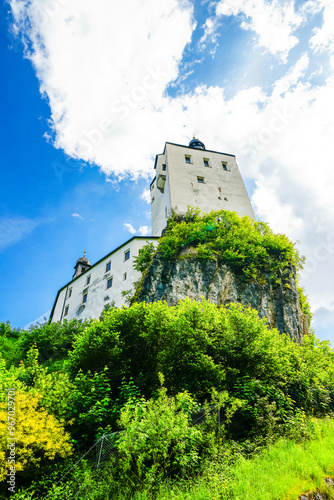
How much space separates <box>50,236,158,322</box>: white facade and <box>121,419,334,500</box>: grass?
23447mm

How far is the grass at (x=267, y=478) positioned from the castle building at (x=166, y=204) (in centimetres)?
2318

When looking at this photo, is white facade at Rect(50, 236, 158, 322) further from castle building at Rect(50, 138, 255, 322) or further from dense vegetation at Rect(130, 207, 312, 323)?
→ dense vegetation at Rect(130, 207, 312, 323)

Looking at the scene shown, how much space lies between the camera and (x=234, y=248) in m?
24.7

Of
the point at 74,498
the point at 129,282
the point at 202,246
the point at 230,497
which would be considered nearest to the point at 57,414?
the point at 74,498

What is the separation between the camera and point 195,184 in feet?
120

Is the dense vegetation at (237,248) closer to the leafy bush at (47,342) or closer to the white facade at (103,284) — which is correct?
the white facade at (103,284)

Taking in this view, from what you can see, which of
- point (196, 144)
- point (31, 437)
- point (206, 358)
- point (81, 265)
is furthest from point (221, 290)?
point (81, 265)

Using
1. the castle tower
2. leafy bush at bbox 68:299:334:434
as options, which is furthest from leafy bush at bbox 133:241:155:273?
leafy bush at bbox 68:299:334:434

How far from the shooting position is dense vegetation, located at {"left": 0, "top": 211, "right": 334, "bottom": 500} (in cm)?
777

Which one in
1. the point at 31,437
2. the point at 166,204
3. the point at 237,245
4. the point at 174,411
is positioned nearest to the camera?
the point at 31,437

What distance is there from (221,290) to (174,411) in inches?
532

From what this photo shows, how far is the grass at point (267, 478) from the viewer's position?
7.03 meters

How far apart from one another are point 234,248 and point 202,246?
102 inches

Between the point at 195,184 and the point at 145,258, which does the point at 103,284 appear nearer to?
the point at 145,258
